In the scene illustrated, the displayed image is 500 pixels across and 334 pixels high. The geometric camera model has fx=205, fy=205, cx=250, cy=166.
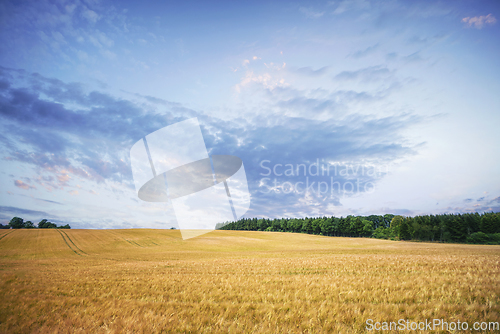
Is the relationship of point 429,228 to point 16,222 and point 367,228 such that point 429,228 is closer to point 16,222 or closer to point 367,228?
point 367,228

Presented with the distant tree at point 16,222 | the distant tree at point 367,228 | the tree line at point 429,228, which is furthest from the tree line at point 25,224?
the distant tree at point 367,228

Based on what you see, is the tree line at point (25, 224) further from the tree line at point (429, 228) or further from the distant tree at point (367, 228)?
the distant tree at point (367, 228)

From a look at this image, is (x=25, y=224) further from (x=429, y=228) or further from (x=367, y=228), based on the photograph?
(x=429, y=228)

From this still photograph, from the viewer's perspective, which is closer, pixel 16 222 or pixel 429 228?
pixel 429 228

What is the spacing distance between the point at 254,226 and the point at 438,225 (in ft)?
349

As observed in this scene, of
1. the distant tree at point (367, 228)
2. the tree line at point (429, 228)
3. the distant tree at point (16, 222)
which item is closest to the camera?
the tree line at point (429, 228)

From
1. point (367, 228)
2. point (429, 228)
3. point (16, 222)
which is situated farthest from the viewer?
point (16, 222)

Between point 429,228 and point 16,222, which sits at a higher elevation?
point 16,222

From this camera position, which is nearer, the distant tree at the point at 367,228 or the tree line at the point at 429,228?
the tree line at the point at 429,228

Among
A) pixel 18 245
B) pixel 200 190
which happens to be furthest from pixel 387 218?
pixel 18 245

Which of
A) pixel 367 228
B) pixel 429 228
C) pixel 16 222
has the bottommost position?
pixel 367 228

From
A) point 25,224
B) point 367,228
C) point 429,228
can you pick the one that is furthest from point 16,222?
point 429,228

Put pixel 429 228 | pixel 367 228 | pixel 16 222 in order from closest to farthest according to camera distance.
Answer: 1. pixel 429 228
2. pixel 367 228
3. pixel 16 222

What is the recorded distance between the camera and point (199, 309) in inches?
241
